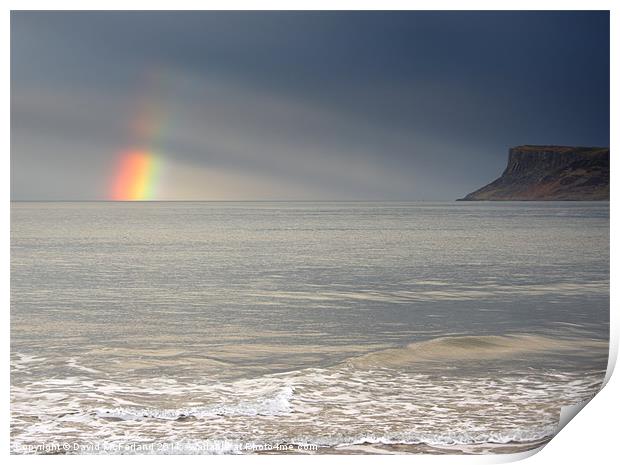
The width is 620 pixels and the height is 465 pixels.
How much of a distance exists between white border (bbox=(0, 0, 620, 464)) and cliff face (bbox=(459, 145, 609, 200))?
41796 mm

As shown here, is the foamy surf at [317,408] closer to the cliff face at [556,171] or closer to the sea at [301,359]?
the sea at [301,359]

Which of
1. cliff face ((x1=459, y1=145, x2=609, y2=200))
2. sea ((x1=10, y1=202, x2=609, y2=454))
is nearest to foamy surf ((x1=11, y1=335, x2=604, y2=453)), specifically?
sea ((x1=10, y1=202, x2=609, y2=454))

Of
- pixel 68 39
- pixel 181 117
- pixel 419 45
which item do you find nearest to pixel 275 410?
pixel 68 39

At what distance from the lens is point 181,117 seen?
173ft

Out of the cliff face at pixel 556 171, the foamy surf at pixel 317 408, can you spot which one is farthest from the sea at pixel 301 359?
the cliff face at pixel 556 171

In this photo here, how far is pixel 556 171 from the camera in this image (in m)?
51.1

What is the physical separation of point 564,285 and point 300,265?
188 inches

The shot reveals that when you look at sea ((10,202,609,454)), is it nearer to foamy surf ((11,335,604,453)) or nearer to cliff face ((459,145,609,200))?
foamy surf ((11,335,604,453))
